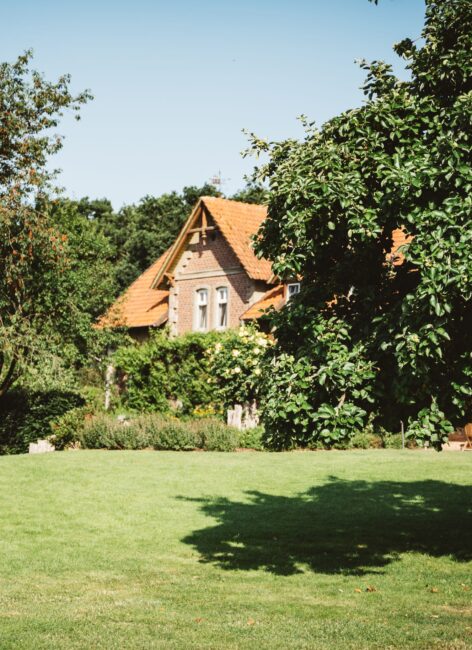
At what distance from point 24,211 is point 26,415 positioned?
816 cm

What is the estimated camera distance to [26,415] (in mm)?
27859

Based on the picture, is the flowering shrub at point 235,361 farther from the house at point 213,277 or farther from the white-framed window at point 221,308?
the white-framed window at point 221,308

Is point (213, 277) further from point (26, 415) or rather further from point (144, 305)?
point (26, 415)

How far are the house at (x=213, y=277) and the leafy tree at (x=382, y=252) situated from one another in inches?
878

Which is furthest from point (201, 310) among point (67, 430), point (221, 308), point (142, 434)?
point (67, 430)

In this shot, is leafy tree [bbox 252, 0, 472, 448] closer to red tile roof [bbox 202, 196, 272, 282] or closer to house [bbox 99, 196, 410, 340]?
house [bbox 99, 196, 410, 340]

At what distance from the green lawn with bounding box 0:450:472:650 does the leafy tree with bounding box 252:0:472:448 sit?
2159 mm

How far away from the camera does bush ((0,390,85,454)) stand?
27.6 m

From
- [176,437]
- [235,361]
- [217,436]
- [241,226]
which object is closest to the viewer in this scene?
[235,361]

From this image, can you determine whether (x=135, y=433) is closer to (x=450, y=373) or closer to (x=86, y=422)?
(x=86, y=422)

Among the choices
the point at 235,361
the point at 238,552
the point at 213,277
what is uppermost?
the point at 213,277

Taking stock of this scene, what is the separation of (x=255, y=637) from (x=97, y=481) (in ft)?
40.3

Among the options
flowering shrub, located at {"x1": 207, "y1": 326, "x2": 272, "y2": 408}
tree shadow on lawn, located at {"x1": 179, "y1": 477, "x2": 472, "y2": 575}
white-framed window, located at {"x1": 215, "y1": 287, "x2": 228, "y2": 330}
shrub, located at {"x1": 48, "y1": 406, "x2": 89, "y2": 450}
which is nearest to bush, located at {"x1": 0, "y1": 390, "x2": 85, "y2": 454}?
shrub, located at {"x1": 48, "y1": 406, "x2": 89, "y2": 450}

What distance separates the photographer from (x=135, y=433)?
88.3 ft
